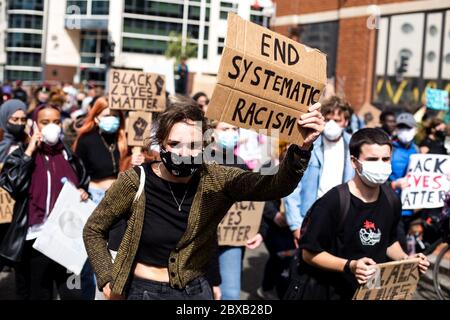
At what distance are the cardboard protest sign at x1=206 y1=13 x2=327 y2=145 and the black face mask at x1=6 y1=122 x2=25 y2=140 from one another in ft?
10.1

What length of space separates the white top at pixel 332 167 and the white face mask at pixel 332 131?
7cm

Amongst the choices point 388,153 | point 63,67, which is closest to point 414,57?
point 63,67

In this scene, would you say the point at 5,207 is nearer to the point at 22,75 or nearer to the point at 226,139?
the point at 226,139

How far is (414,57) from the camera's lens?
71.6ft

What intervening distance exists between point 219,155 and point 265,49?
2327 mm

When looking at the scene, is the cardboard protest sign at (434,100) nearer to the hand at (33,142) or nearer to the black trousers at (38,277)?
the black trousers at (38,277)

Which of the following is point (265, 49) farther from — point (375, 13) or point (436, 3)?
point (375, 13)

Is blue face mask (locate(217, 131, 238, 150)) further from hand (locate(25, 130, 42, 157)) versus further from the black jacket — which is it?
hand (locate(25, 130, 42, 157))

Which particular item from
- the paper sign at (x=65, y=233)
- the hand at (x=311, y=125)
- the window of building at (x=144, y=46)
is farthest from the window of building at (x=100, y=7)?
the hand at (x=311, y=125)

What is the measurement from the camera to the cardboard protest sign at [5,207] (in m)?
5.30

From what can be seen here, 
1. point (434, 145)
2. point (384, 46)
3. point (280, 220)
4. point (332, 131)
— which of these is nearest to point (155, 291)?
point (332, 131)

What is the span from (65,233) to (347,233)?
2.15 m
